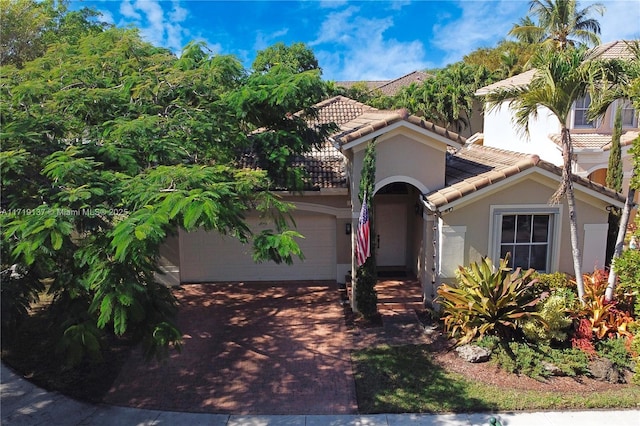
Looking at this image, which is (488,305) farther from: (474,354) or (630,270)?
(630,270)

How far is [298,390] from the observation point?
390 inches

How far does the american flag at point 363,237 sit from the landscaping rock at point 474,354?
315 cm

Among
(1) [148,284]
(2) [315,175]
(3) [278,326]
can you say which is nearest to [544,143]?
(2) [315,175]

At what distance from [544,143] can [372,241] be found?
474 inches

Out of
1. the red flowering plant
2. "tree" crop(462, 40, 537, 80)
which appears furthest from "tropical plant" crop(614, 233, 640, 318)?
"tree" crop(462, 40, 537, 80)

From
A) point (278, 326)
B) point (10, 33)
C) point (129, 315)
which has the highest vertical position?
point (10, 33)

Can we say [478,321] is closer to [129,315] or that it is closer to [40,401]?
[129,315]

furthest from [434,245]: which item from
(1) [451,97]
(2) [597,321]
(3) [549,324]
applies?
(1) [451,97]

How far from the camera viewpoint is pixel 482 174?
13.2m

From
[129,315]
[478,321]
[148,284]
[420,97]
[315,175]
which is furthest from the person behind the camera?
[420,97]

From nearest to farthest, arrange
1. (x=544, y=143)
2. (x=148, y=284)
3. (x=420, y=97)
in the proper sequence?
1. (x=148, y=284)
2. (x=544, y=143)
3. (x=420, y=97)

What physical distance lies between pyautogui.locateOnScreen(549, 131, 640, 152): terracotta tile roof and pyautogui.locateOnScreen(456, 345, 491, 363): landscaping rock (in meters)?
11.5

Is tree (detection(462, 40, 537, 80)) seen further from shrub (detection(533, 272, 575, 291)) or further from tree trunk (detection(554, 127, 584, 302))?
tree trunk (detection(554, 127, 584, 302))

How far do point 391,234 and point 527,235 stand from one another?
4952 mm
